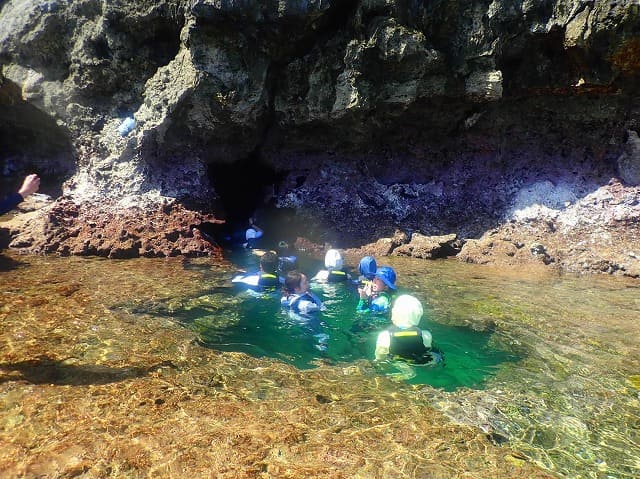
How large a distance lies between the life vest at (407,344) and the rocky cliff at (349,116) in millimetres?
7176

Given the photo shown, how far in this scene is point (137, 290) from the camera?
315 inches

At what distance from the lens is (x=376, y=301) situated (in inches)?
275

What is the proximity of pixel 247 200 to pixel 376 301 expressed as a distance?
9962 mm

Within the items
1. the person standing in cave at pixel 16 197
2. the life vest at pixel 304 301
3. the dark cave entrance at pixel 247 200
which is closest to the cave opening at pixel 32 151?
the dark cave entrance at pixel 247 200

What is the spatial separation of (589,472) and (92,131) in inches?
566

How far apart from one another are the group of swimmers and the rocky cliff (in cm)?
391

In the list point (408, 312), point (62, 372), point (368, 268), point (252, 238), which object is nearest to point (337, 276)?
point (368, 268)

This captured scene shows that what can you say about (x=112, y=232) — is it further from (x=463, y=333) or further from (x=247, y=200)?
(x=463, y=333)

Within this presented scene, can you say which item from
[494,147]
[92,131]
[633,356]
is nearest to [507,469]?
[633,356]

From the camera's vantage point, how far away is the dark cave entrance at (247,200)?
13.9 metres

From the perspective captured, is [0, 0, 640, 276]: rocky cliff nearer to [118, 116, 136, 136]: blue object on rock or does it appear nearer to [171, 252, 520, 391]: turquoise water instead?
[118, 116, 136, 136]: blue object on rock

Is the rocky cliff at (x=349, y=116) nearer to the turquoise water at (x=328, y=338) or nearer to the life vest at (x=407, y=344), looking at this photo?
the turquoise water at (x=328, y=338)

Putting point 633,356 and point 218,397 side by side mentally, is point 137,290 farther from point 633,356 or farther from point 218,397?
point 633,356

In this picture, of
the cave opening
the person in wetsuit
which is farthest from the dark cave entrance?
the person in wetsuit
